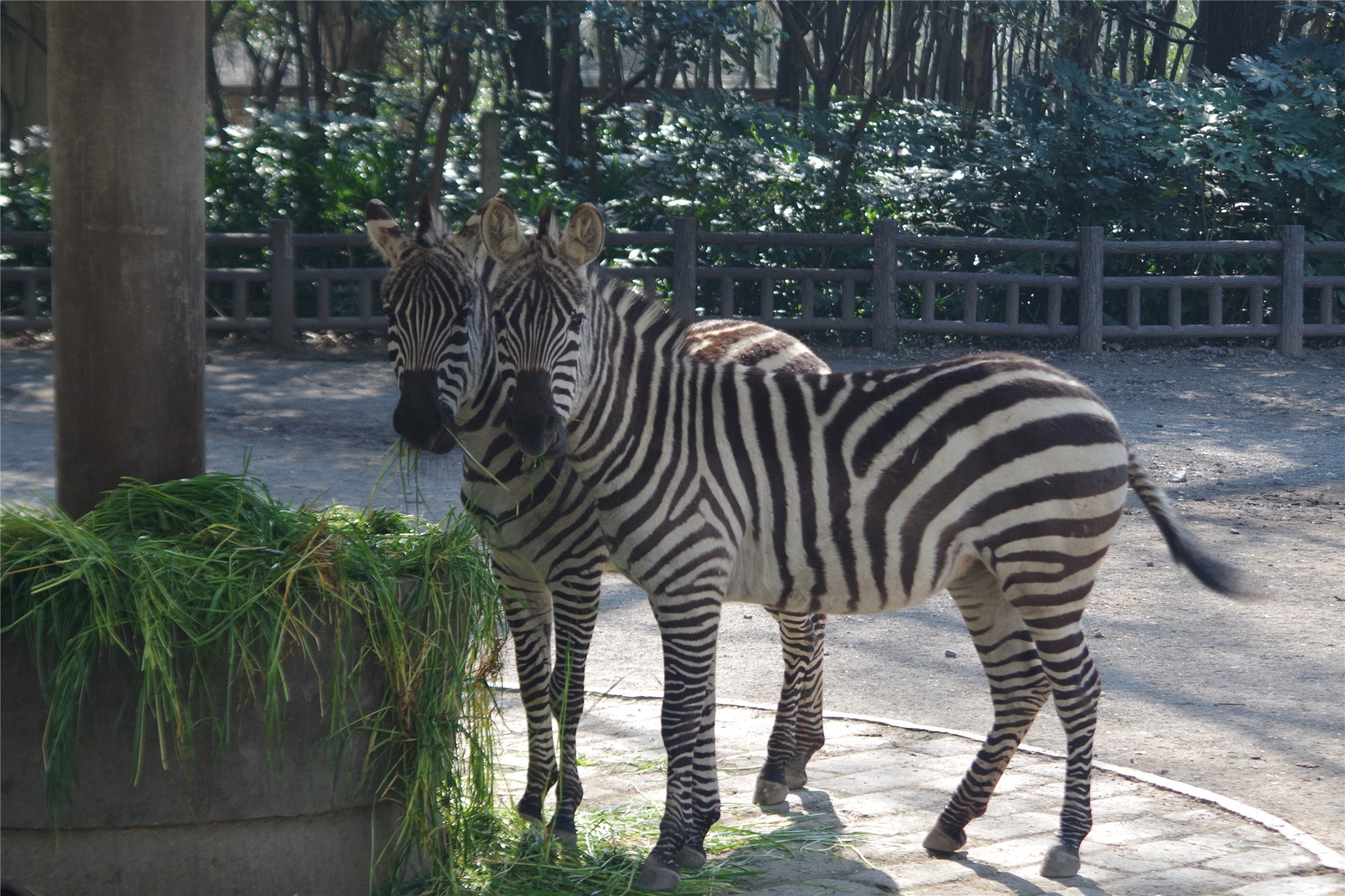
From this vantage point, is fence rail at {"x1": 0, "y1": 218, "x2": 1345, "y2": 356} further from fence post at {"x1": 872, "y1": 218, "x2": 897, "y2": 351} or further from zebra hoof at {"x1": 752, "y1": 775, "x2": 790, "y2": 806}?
zebra hoof at {"x1": 752, "y1": 775, "x2": 790, "y2": 806}

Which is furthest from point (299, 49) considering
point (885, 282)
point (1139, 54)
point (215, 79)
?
point (1139, 54)

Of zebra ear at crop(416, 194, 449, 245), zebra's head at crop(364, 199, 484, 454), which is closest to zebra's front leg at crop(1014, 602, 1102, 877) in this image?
zebra's head at crop(364, 199, 484, 454)

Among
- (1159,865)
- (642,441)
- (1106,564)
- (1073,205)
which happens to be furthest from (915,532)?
(1073,205)

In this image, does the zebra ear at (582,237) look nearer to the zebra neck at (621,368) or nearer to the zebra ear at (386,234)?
the zebra neck at (621,368)

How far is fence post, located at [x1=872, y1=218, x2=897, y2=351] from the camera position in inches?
577

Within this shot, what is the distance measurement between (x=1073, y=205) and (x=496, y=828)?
13.7 metres

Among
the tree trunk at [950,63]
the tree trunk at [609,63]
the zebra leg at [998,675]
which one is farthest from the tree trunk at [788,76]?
the zebra leg at [998,675]

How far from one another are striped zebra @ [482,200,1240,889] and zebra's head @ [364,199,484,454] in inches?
5.2

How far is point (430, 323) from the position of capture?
396 centimetres

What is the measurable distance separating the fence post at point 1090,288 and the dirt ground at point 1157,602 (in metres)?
1.31

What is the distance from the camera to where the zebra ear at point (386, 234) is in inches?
163

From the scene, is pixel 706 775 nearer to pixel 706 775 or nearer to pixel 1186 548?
pixel 706 775

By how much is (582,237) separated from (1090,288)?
38.8 ft

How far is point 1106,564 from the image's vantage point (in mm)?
7621
